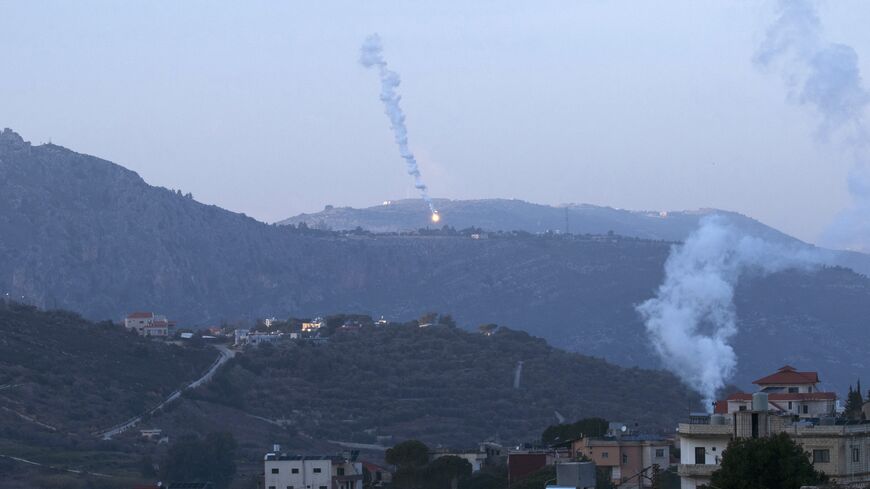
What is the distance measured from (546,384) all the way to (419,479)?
76461mm

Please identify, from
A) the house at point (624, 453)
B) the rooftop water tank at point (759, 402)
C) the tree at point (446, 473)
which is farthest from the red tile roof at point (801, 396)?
the rooftop water tank at point (759, 402)

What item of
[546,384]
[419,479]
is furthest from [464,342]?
[419,479]

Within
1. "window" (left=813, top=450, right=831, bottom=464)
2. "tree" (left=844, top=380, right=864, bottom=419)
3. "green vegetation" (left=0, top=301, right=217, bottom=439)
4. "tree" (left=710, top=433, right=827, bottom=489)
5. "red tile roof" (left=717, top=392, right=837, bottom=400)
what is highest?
"green vegetation" (left=0, top=301, right=217, bottom=439)

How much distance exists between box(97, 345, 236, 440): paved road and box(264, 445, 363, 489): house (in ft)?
113

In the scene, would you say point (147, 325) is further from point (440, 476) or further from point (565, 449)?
point (565, 449)

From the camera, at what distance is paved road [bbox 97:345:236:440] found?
387 ft

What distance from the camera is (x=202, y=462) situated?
9975cm

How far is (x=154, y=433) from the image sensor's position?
385ft

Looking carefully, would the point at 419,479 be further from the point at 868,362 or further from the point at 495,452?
the point at 868,362

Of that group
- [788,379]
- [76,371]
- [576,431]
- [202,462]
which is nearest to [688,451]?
[788,379]

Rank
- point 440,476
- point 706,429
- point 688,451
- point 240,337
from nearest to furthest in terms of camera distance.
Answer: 1. point 706,429
2. point 688,451
3. point 440,476
4. point 240,337

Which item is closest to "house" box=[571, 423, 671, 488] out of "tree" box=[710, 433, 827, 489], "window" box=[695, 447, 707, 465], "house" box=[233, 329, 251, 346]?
"window" box=[695, 447, 707, 465]

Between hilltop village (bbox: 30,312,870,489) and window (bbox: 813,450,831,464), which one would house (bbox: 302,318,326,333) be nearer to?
hilltop village (bbox: 30,312,870,489)

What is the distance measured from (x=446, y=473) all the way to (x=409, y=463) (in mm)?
4369
